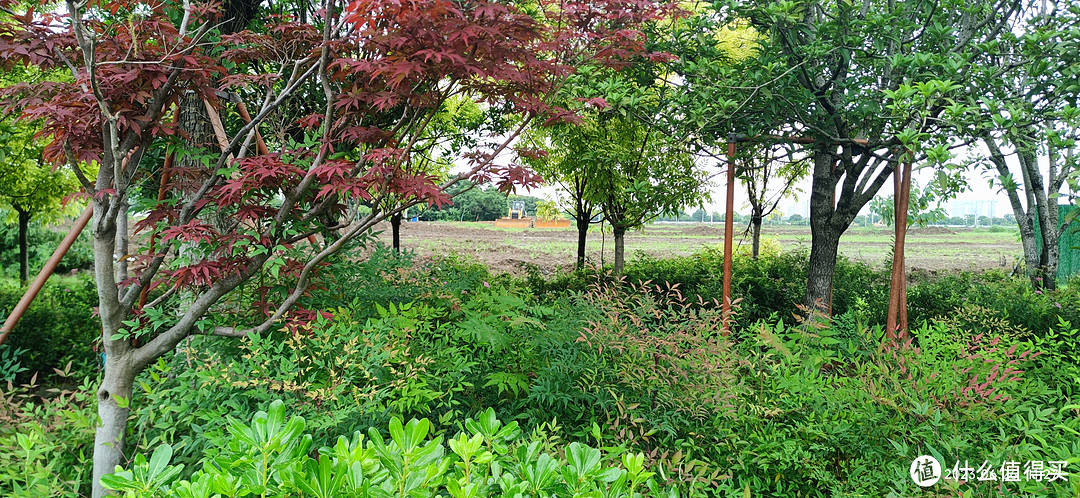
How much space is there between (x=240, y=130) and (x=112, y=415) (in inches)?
52.9

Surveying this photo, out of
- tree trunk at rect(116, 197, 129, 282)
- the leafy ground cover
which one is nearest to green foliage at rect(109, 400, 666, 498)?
the leafy ground cover

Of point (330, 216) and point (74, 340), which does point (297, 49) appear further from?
point (74, 340)

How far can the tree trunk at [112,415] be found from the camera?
2.35 metres

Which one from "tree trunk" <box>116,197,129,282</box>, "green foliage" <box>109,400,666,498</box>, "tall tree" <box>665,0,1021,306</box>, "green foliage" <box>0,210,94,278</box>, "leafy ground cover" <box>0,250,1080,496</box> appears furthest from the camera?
"green foliage" <box>0,210,94,278</box>

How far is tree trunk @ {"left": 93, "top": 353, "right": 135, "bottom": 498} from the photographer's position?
2354mm

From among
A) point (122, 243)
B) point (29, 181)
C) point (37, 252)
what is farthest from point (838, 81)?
point (37, 252)

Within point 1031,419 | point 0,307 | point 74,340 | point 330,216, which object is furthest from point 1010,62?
point 0,307

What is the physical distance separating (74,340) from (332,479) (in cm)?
541

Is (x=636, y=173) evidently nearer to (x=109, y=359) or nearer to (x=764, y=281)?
(x=764, y=281)

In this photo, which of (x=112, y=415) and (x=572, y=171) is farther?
(x=572, y=171)

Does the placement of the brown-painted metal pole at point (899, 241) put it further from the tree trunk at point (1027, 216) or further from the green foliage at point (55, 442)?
the green foliage at point (55, 442)

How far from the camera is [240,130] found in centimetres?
249

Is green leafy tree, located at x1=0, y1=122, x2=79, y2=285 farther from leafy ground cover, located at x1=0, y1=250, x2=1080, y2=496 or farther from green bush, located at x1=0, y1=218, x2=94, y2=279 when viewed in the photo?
leafy ground cover, located at x1=0, y1=250, x2=1080, y2=496

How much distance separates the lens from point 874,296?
18.5ft
